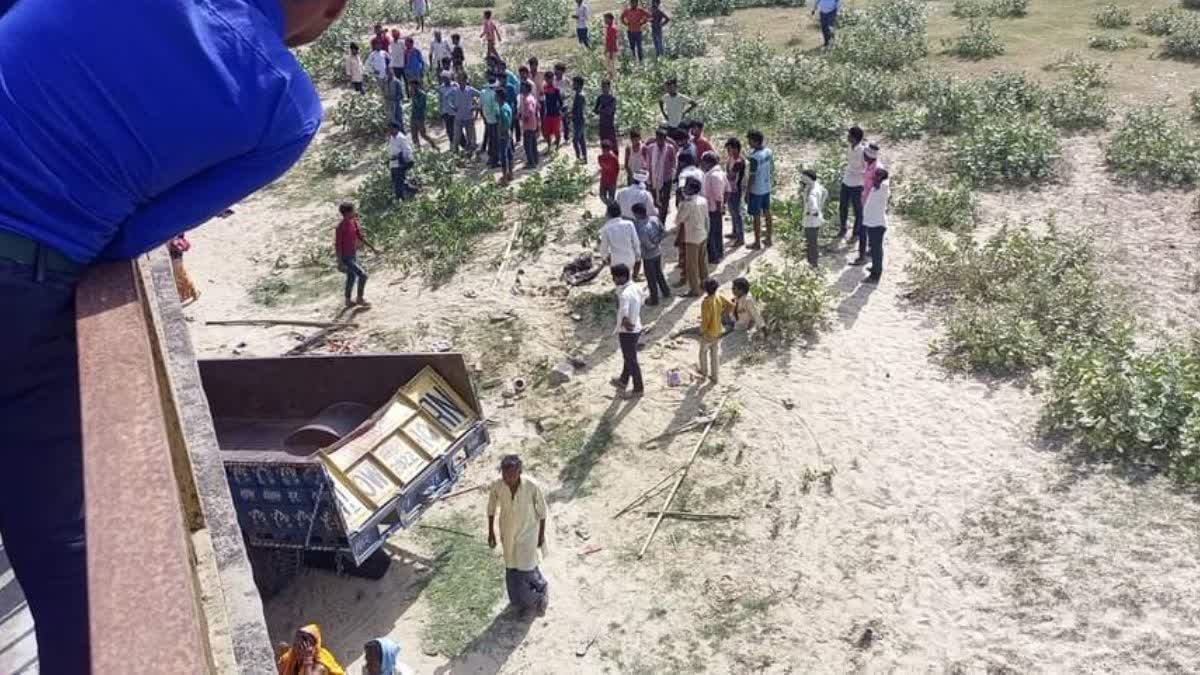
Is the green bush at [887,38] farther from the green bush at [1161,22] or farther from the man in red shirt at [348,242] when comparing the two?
the man in red shirt at [348,242]

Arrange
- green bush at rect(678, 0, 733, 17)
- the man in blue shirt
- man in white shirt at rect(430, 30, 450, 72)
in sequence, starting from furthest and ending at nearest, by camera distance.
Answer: green bush at rect(678, 0, 733, 17) → man in white shirt at rect(430, 30, 450, 72) → the man in blue shirt

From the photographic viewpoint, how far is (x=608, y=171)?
17.5m

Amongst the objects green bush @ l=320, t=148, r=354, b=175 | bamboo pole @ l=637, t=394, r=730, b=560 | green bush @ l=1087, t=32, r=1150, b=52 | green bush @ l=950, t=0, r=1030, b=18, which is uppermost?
green bush @ l=950, t=0, r=1030, b=18

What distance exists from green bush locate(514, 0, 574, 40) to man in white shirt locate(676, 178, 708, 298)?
15800mm

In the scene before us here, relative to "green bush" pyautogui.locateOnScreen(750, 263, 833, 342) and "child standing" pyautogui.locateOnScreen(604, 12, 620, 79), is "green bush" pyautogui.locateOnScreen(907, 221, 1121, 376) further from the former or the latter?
"child standing" pyautogui.locateOnScreen(604, 12, 620, 79)

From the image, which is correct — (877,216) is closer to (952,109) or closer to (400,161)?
(952,109)

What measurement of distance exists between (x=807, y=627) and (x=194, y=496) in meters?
6.99

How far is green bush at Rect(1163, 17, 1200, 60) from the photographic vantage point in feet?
75.1

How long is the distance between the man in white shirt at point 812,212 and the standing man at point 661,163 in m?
2.09

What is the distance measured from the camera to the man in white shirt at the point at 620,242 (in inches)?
553

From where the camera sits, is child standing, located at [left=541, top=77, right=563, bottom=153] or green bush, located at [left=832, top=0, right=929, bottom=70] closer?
child standing, located at [left=541, top=77, right=563, bottom=153]

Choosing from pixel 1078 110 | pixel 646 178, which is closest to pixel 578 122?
pixel 646 178

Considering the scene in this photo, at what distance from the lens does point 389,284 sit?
17.0 m

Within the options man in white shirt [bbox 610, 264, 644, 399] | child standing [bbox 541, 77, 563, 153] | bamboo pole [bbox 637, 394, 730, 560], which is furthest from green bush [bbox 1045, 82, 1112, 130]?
man in white shirt [bbox 610, 264, 644, 399]
